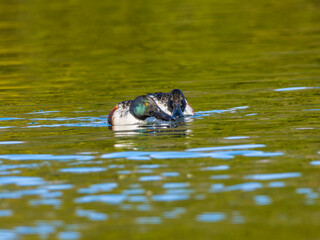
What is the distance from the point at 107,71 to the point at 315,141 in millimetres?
12406

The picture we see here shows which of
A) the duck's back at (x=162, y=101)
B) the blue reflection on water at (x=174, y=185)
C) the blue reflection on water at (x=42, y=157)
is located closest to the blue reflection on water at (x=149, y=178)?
the blue reflection on water at (x=174, y=185)

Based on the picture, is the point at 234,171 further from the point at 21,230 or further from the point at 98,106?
the point at 98,106

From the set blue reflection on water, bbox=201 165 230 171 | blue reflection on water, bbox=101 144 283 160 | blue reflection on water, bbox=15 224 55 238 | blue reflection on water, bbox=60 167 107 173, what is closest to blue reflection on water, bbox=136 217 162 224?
blue reflection on water, bbox=15 224 55 238

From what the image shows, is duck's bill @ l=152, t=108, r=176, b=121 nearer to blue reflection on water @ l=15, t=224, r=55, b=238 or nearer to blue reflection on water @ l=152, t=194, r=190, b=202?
blue reflection on water @ l=152, t=194, r=190, b=202

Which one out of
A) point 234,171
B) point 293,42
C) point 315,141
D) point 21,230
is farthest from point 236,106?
point 293,42

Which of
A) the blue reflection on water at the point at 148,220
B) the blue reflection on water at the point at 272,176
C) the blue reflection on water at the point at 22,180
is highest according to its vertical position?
the blue reflection on water at the point at 22,180

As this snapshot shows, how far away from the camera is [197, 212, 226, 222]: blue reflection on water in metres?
7.52

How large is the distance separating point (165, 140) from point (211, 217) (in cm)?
456

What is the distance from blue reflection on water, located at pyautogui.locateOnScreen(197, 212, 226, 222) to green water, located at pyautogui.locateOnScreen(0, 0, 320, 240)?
11 mm

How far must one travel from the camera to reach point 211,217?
760 cm

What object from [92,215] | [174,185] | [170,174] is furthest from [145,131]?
[92,215]

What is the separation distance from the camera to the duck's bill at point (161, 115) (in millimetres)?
14677

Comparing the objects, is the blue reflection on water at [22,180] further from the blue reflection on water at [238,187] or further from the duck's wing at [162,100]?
the duck's wing at [162,100]

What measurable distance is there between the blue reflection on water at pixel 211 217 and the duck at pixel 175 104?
23.6 ft
